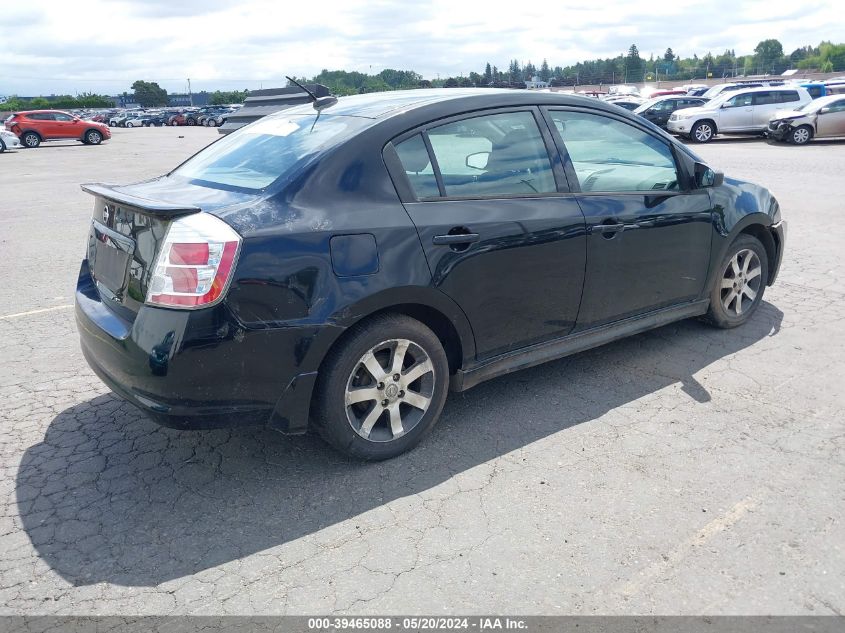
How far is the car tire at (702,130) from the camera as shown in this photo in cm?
2480

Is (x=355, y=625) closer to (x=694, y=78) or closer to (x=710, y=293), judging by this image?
(x=710, y=293)

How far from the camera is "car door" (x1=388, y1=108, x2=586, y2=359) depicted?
3.65 meters

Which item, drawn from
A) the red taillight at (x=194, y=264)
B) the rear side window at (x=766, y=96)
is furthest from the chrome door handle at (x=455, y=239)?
the rear side window at (x=766, y=96)

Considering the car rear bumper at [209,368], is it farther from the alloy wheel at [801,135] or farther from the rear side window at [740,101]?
the rear side window at [740,101]

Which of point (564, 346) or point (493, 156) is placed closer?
point (493, 156)

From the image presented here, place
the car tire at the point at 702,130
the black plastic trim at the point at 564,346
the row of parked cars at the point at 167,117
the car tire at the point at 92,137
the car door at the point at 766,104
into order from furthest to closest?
the row of parked cars at the point at 167,117
the car tire at the point at 92,137
the car tire at the point at 702,130
the car door at the point at 766,104
the black plastic trim at the point at 564,346

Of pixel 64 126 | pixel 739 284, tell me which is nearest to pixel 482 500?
pixel 739 284

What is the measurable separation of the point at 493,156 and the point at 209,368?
1.91 meters

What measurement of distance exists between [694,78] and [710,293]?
83.8m

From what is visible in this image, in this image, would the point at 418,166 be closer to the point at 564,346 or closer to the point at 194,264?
the point at 194,264

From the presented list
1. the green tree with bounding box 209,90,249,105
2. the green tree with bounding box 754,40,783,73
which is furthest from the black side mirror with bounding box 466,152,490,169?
the green tree with bounding box 754,40,783,73

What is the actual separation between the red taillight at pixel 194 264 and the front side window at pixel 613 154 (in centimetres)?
214

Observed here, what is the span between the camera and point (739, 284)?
541cm

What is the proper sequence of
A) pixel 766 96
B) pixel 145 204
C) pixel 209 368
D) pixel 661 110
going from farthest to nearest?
pixel 661 110 → pixel 766 96 → pixel 145 204 → pixel 209 368
